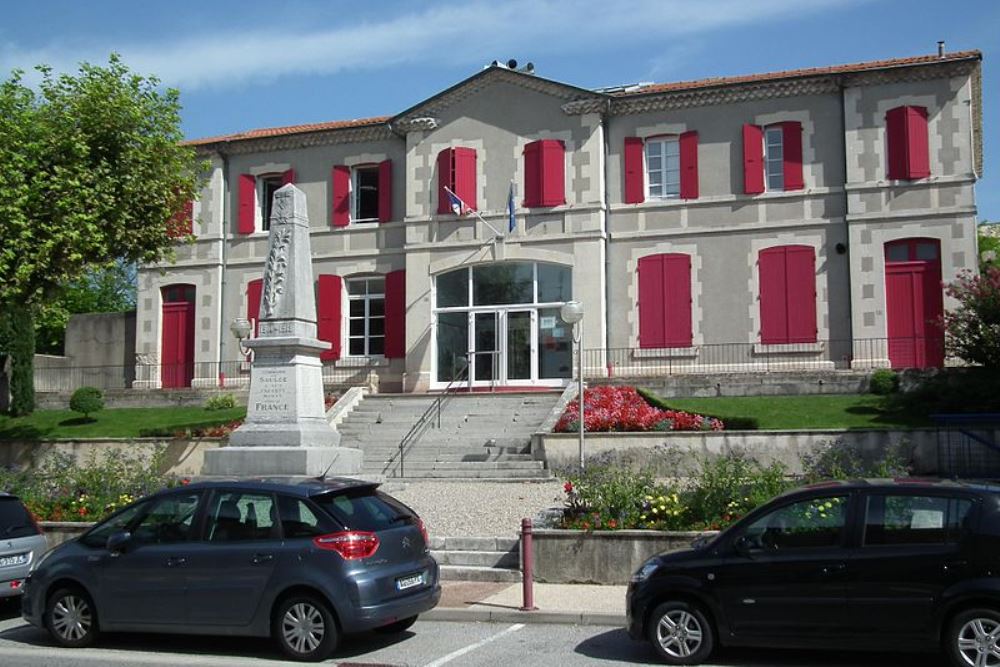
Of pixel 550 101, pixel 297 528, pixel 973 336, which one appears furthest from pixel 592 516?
pixel 550 101

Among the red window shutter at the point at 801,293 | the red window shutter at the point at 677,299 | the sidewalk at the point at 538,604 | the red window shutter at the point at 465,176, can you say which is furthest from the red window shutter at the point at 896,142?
the sidewalk at the point at 538,604

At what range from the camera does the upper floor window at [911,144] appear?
80.6 ft

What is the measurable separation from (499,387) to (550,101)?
820 cm

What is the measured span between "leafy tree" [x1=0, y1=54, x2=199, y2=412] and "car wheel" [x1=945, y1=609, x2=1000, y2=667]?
1901cm

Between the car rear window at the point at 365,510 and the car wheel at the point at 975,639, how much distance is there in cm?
485

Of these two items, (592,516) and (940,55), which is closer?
(592,516)

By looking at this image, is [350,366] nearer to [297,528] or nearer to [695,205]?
[695,205]

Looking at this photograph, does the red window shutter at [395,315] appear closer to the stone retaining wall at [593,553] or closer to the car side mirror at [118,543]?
the stone retaining wall at [593,553]

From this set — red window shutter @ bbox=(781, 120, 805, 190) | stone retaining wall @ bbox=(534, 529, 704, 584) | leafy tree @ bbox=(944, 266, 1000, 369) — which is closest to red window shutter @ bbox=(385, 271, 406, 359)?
red window shutter @ bbox=(781, 120, 805, 190)

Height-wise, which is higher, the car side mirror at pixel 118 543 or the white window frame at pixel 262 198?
the white window frame at pixel 262 198

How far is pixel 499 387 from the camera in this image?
2683cm

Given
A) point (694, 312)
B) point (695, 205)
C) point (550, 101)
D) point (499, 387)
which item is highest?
point (550, 101)

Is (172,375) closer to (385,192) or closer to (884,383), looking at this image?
(385,192)

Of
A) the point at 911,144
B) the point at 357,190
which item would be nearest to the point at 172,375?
the point at 357,190
